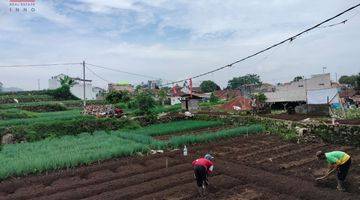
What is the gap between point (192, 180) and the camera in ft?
37.1

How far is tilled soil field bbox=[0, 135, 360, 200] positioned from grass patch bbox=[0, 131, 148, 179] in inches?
17.3

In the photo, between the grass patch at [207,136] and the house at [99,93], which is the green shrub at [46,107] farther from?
the grass patch at [207,136]

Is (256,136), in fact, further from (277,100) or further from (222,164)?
(277,100)

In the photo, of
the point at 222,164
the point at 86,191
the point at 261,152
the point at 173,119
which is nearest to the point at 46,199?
the point at 86,191

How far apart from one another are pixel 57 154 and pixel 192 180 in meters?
7.65

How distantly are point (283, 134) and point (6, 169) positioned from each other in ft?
44.6

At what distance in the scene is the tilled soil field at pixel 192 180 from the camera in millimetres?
9797

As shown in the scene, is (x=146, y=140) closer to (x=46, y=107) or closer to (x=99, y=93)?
(x=46, y=107)

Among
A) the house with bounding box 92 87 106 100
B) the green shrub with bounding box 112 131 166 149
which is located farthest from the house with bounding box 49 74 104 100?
the green shrub with bounding box 112 131 166 149

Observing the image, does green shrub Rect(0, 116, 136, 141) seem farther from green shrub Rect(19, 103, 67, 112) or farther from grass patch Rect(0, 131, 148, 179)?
green shrub Rect(19, 103, 67, 112)

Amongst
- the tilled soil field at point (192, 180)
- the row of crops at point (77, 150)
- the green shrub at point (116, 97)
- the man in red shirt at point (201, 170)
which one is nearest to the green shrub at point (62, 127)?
the row of crops at point (77, 150)

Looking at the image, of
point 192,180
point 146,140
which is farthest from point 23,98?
point 192,180

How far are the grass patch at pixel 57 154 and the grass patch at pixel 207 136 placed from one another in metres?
1.86

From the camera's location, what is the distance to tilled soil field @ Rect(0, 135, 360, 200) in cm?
980
